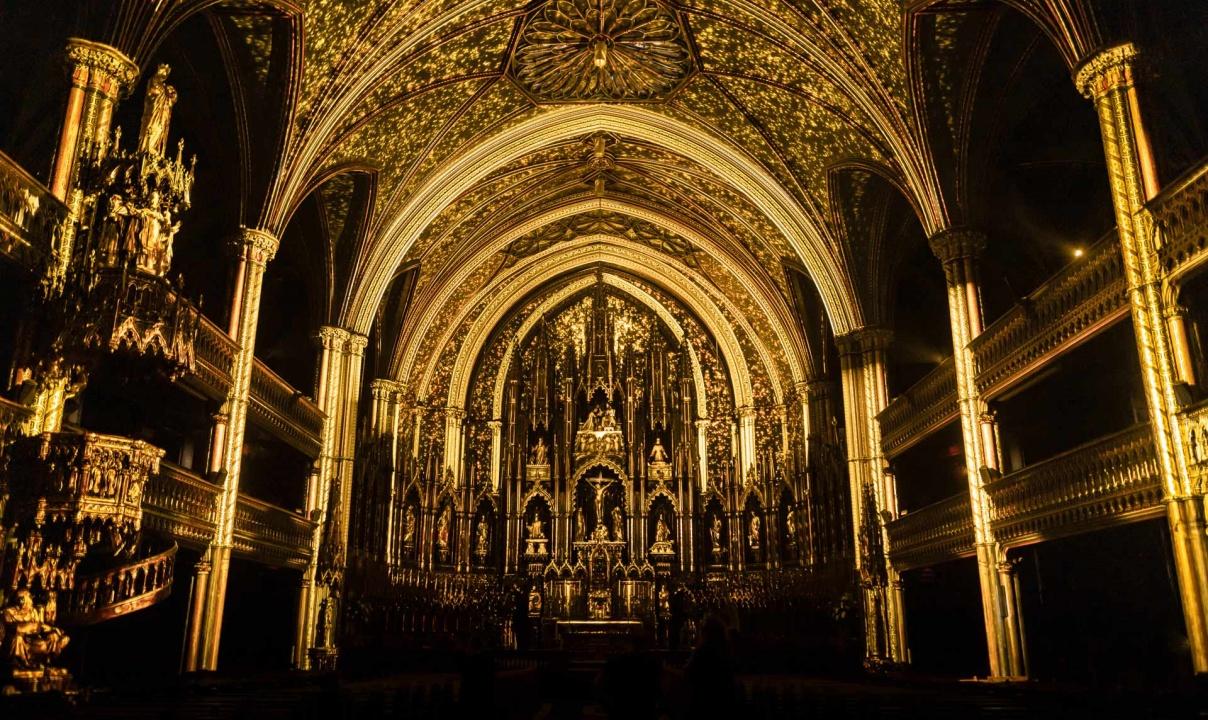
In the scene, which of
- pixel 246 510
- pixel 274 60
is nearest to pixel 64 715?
pixel 246 510

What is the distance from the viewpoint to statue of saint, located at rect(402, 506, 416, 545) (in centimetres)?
2141

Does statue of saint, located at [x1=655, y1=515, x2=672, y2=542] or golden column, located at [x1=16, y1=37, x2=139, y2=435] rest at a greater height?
golden column, located at [x1=16, y1=37, x2=139, y2=435]

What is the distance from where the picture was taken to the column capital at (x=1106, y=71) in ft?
33.3

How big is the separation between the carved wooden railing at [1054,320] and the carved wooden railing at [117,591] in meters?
11.5

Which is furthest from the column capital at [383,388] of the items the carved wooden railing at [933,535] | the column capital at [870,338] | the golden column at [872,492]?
the carved wooden railing at [933,535]

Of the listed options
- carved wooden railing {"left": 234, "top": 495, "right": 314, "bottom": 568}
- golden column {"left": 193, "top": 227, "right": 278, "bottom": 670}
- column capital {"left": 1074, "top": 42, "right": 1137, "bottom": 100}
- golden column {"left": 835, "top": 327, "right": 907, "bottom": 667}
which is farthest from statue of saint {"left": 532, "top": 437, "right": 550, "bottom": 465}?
column capital {"left": 1074, "top": 42, "right": 1137, "bottom": 100}

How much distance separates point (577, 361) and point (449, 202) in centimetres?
752

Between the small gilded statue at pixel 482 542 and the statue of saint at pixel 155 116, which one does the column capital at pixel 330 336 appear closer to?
the small gilded statue at pixel 482 542

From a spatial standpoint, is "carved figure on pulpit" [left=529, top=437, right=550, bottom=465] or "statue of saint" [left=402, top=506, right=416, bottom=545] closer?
"statue of saint" [left=402, top=506, right=416, bottom=545]

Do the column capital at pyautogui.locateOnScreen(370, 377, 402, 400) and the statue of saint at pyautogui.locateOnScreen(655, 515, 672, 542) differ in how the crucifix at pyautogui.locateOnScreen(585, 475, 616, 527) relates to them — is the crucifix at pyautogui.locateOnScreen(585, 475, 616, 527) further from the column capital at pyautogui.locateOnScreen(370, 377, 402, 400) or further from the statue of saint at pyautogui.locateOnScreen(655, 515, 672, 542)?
the column capital at pyautogui.locateOnScreen(370, 377, 402, 400)

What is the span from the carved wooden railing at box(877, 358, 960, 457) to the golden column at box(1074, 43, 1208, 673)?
17.4 feet

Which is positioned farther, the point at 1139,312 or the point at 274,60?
the point at 274,60

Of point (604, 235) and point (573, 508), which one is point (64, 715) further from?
point (604, 235)

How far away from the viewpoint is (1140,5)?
11.0 m
